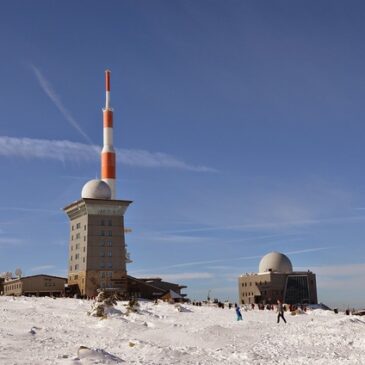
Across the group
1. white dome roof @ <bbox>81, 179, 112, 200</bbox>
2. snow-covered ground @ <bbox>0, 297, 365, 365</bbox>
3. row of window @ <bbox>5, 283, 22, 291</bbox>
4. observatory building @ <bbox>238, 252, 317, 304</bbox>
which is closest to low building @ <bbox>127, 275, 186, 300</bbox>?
white dome roof @ <bbox>81, 179, 112, 200</bbox>

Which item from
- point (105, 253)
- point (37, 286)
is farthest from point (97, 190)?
point (37, 286)

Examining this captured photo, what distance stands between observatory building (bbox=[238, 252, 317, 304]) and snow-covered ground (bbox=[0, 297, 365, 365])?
5997 cm

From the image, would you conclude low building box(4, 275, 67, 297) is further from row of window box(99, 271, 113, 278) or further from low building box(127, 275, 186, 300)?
low building box(127, 275, 186, 300)

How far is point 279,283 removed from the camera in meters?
96.8

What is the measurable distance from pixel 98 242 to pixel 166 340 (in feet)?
186

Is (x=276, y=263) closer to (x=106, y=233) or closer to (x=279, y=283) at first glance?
(x=279, y=283)

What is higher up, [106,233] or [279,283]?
[106,233]

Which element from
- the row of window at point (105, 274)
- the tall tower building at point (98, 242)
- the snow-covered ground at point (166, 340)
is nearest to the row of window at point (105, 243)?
the tall tower building at point (98, 242)

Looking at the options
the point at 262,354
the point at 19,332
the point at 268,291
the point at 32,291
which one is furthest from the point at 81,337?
the point at 268,291

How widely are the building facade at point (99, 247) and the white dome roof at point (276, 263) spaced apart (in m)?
28.1

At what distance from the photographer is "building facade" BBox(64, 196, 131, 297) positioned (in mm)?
81875

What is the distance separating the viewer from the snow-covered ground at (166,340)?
2205 cm

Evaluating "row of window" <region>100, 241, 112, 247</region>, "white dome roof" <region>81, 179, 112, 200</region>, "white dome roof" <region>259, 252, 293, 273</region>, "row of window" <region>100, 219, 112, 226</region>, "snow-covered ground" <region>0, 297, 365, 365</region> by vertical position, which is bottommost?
"snow-covered ground" <region>0, 297, 365, 365</region>

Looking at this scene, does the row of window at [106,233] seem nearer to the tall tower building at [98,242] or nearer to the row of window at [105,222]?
the tall tower building at [98,242]
